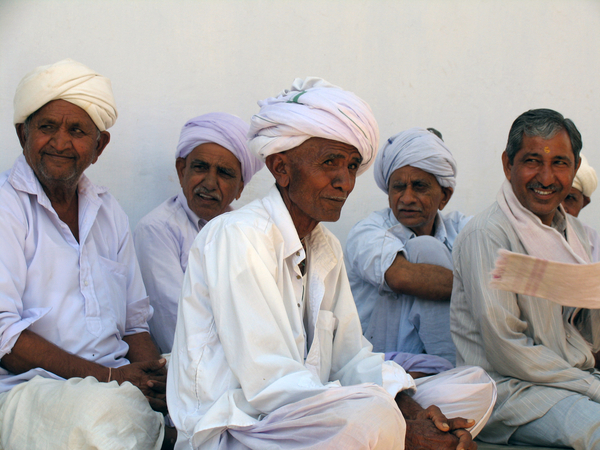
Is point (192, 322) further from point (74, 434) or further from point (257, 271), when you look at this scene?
point (74, 434)

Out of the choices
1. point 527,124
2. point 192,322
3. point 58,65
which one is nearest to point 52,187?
point 58,65

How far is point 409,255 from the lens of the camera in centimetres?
373

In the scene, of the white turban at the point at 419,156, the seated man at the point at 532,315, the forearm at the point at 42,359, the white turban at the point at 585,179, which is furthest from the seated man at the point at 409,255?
the forearm at the point at 42,359

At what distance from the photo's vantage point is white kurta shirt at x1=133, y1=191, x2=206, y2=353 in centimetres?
351

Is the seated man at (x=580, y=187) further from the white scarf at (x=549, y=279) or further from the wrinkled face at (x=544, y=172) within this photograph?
the white scarf at (x=549, y=279)

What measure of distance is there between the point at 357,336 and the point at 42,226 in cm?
148

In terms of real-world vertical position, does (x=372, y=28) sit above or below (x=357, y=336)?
above

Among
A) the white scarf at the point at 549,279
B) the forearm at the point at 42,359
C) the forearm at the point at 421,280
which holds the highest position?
the white scarf at the point at 549,279

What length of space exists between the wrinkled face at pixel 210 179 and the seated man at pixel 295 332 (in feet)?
3.69

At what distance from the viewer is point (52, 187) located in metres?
2.97

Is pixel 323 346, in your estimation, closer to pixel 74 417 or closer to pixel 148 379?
pixel 148 379

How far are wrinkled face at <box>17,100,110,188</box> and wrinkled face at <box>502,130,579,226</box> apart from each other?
215 centimetres

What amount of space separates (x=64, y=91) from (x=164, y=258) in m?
1.07

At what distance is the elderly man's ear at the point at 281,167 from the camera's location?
2.67m
